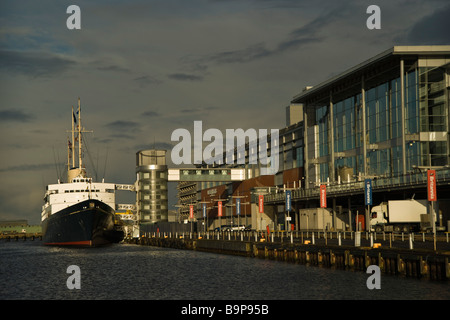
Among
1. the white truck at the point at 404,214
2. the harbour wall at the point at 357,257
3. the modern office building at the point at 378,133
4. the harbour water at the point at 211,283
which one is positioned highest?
the modern office building at the point at 378,133

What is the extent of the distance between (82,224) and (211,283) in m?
60.1

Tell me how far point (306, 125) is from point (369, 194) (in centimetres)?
5314

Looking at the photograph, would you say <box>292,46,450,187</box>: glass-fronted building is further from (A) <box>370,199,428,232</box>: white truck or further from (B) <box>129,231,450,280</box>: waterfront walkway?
(B) <box>129,231,450,280</box>: waterfront walkway

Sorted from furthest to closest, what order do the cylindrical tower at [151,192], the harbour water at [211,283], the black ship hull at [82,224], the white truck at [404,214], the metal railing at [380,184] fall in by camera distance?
the cylindrical tower at [151,192] < the black ship hull at [82,224] < the metal railing at [380,184] < the white truck at [404,214] < the harbour water at [211,283]

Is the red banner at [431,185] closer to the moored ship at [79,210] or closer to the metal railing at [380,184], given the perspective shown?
the metal railing at [380,184]

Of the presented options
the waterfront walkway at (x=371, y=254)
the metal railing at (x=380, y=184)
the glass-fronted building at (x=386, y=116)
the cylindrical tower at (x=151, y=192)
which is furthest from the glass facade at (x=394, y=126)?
the cylindrical tower at (x=151, y=192)

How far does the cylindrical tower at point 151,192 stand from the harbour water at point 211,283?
94.3 meters

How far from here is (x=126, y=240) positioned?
137m

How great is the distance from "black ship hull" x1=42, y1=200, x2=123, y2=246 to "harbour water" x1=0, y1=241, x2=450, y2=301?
3507 cm

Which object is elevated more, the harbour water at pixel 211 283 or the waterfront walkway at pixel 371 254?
the waterfront walkway at pixel 371 254

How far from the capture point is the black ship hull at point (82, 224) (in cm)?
10438
